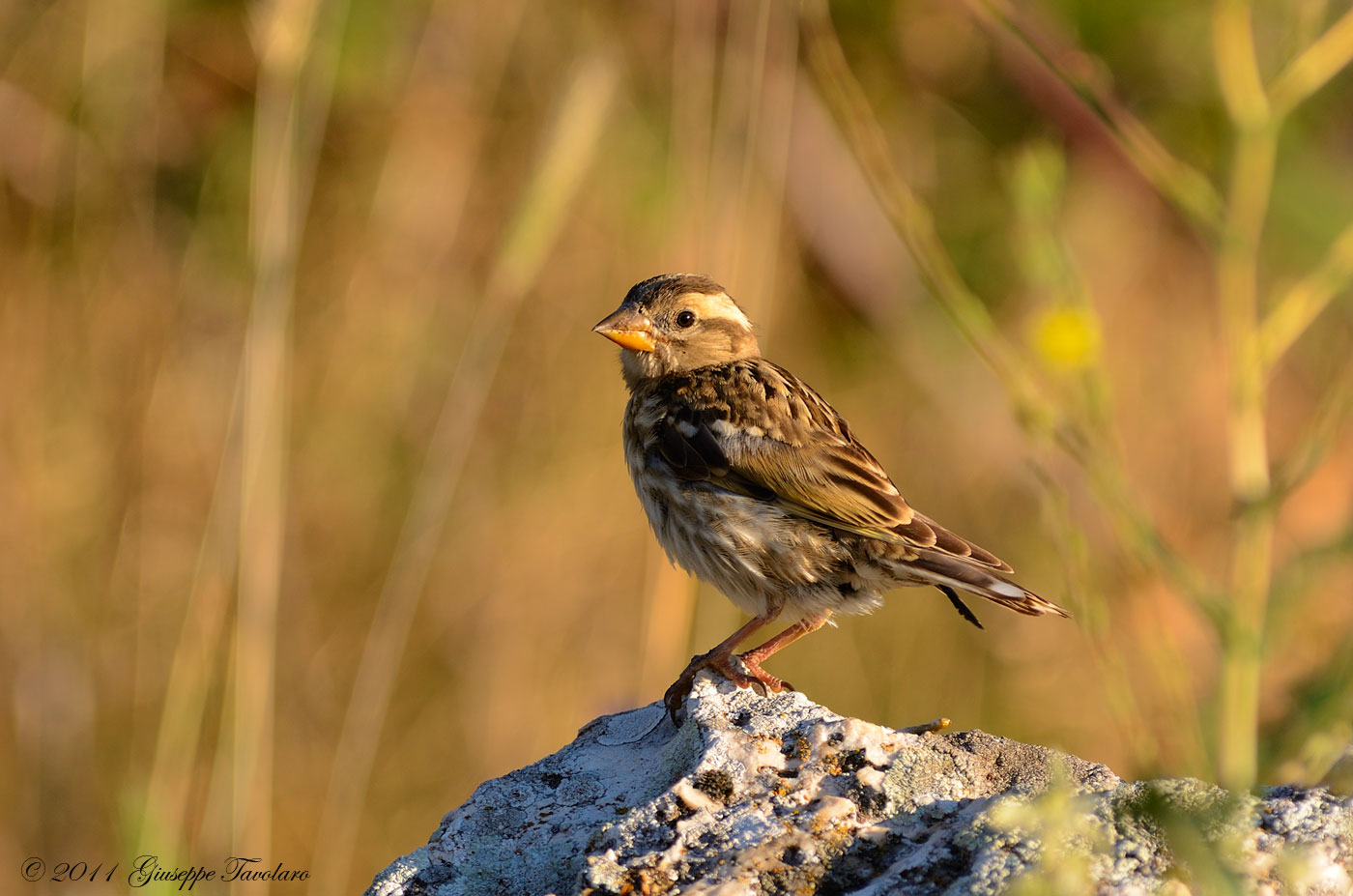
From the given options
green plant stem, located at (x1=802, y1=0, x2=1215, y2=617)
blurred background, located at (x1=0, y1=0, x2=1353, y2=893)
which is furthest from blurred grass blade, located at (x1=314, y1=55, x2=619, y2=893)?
green plant stem, located at (x1=802, y1=0, x2=1215, y2=617)

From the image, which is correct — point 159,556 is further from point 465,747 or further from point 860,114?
point 860,114

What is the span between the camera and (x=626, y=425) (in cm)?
424

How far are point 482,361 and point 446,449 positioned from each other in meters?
0.26

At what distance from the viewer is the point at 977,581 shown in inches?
126

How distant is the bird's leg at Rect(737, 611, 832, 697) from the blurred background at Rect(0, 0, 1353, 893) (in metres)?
0.38

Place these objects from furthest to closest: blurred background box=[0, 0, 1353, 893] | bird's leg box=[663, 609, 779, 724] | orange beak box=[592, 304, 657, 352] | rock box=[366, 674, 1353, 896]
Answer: orange beak box=[592, 304, 657, 352] < blurred background box=[0, 0, 1353, 893] < bird's leg box=[663, 609, 779, 724] < rock box=[366, 674, 1353, 896]

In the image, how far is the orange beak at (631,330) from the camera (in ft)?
14.0

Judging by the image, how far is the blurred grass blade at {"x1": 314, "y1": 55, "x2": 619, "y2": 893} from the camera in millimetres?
3453

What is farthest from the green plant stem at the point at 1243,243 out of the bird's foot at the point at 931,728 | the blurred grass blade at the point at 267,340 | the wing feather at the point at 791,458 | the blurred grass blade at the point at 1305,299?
the blurred grass blade at the point at 267,340

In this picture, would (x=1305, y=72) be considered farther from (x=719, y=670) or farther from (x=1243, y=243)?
(x=719, y=670)

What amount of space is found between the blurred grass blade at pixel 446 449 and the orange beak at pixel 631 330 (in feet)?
2.01

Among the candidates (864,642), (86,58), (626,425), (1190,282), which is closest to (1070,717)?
(864,642)

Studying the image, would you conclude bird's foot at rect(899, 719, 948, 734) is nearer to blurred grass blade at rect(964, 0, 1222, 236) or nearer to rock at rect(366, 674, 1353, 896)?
rock at rect(366, 674, 1353, 896)

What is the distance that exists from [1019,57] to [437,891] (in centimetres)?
491
